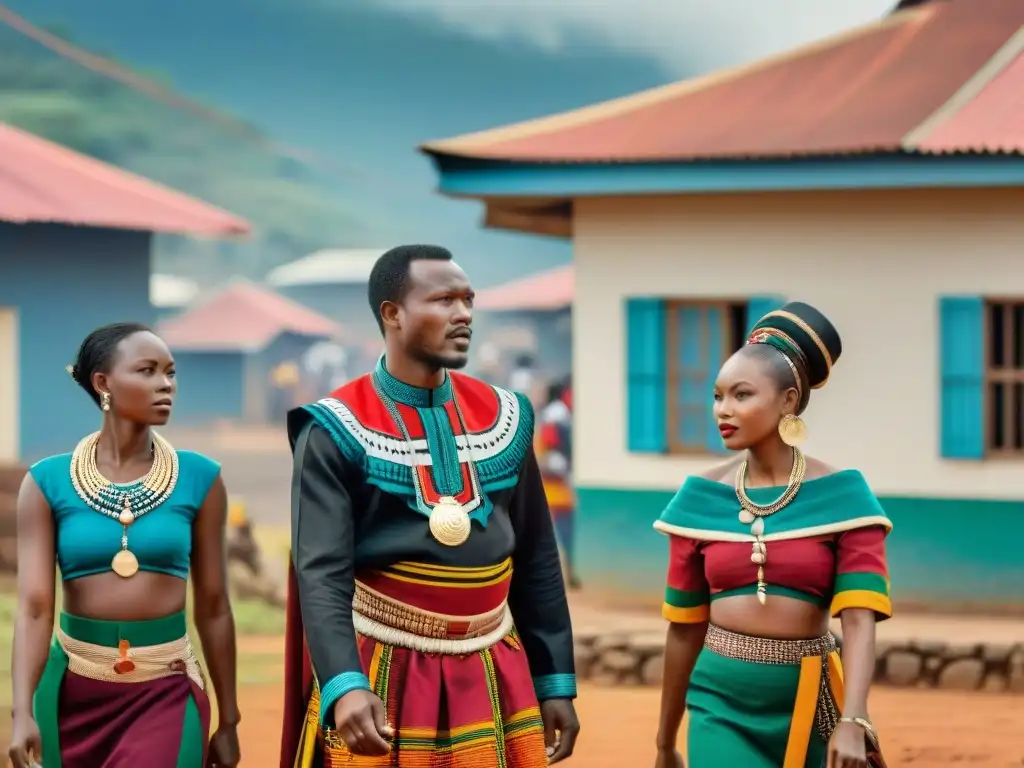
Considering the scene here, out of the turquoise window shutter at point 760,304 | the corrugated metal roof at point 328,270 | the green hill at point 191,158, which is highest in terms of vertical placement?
the green hill at point 191,158

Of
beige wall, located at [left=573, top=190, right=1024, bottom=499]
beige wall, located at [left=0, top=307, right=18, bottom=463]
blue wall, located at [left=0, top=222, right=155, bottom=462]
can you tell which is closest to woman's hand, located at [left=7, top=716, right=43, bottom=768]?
beige wall, located at [left=573, top=190, right=1024, bottom=499]

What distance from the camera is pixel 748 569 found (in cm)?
432

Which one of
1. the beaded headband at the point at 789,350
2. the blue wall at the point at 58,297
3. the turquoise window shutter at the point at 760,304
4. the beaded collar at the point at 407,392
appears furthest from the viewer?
the blue wall at the point at 58,297

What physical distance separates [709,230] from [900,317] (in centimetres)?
144

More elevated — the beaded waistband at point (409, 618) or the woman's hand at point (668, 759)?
the beaded waistband at point (409, 618)

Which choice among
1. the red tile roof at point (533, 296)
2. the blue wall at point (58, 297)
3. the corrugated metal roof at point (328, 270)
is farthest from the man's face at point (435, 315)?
the corrugated metal roof at point (328, 270)

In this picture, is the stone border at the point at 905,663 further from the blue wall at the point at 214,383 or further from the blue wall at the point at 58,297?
the blue wall at the point at 214,383

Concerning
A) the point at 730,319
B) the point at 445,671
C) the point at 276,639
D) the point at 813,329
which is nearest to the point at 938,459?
the point at 730,319

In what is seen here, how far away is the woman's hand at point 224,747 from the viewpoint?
480 centimetres

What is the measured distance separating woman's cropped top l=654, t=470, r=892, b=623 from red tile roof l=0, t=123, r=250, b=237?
12.6 metres

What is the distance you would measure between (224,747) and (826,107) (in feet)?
26.1

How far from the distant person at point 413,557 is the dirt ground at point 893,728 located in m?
4.62

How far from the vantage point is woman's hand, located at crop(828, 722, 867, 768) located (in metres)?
4.02

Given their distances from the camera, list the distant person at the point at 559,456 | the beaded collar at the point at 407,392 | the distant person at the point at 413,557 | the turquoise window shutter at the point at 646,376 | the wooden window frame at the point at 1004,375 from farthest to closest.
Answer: the distant person at the point at 559,456 → the turquoise window shutter at the point at 646,376 → the wooden window frame at the point at 1004,375 → the beaded collar at the point at 407,392 → the distant person at the point at 413,557
